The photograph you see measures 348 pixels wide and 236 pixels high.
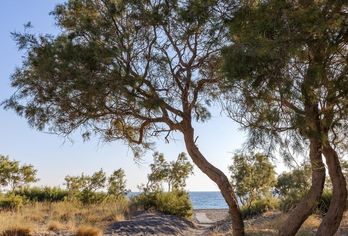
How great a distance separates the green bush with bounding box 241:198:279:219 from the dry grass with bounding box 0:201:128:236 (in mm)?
4887

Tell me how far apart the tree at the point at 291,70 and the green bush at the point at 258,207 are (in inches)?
443

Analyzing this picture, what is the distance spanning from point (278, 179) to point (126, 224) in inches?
355

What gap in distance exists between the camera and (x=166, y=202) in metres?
18.4

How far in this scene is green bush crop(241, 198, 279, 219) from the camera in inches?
713

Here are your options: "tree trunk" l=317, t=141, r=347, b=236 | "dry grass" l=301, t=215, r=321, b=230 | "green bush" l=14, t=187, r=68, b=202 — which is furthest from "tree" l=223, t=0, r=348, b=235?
"green bush" l=14, t=187, r=68, b=202

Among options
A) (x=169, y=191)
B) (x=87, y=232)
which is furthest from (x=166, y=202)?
(x=87, y=232)

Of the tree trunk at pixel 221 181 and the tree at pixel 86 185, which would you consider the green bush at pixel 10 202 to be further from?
the tree trunk at pixel 221 181

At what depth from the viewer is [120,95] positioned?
844cm

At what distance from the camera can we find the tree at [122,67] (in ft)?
26.5

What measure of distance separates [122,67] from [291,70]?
3.58 metres

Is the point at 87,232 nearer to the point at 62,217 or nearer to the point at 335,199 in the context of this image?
the point at 62,217

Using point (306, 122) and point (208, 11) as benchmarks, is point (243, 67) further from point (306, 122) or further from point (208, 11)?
point (208, 11)

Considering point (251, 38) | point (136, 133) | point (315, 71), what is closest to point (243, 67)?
point (251, 38)

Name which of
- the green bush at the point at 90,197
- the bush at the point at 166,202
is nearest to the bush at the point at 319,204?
the bush at the point at 166,202
